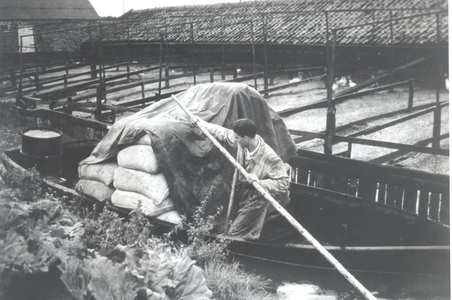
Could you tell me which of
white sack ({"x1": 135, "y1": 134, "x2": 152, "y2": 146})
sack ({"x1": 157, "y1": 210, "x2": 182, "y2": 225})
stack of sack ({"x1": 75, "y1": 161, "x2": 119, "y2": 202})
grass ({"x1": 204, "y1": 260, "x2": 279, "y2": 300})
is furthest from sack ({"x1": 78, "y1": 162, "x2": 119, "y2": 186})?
grass ({"x1": 204, "y1": 260, "x2": 279, "y2": 300})

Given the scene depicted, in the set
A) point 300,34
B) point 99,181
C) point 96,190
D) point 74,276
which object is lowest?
point 96,190

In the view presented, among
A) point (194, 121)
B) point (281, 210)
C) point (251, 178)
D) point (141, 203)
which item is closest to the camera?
point (281, 210)

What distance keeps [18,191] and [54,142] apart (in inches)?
154

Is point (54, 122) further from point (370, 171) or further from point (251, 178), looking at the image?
point (251, 178)

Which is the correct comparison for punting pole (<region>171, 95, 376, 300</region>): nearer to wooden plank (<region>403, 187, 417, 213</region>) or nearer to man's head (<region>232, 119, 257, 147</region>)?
man's head (<region>232, 119, 257, 147</region>)

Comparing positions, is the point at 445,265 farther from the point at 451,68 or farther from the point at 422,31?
Answer: the point at 422,31

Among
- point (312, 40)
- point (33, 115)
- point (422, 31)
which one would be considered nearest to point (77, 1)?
point (312, 40)

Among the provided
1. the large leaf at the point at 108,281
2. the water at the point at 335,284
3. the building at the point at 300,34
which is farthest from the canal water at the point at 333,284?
the building at the point at 300,34

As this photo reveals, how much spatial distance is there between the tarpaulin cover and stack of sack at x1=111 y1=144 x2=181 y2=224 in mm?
99

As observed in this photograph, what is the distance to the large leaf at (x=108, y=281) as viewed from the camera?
9.54ft

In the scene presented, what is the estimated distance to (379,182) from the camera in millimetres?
6980

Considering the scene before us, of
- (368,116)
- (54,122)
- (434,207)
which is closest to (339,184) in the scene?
(434,207)

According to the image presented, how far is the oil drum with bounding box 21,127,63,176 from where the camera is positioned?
7.94 m

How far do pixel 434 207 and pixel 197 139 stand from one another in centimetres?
314
